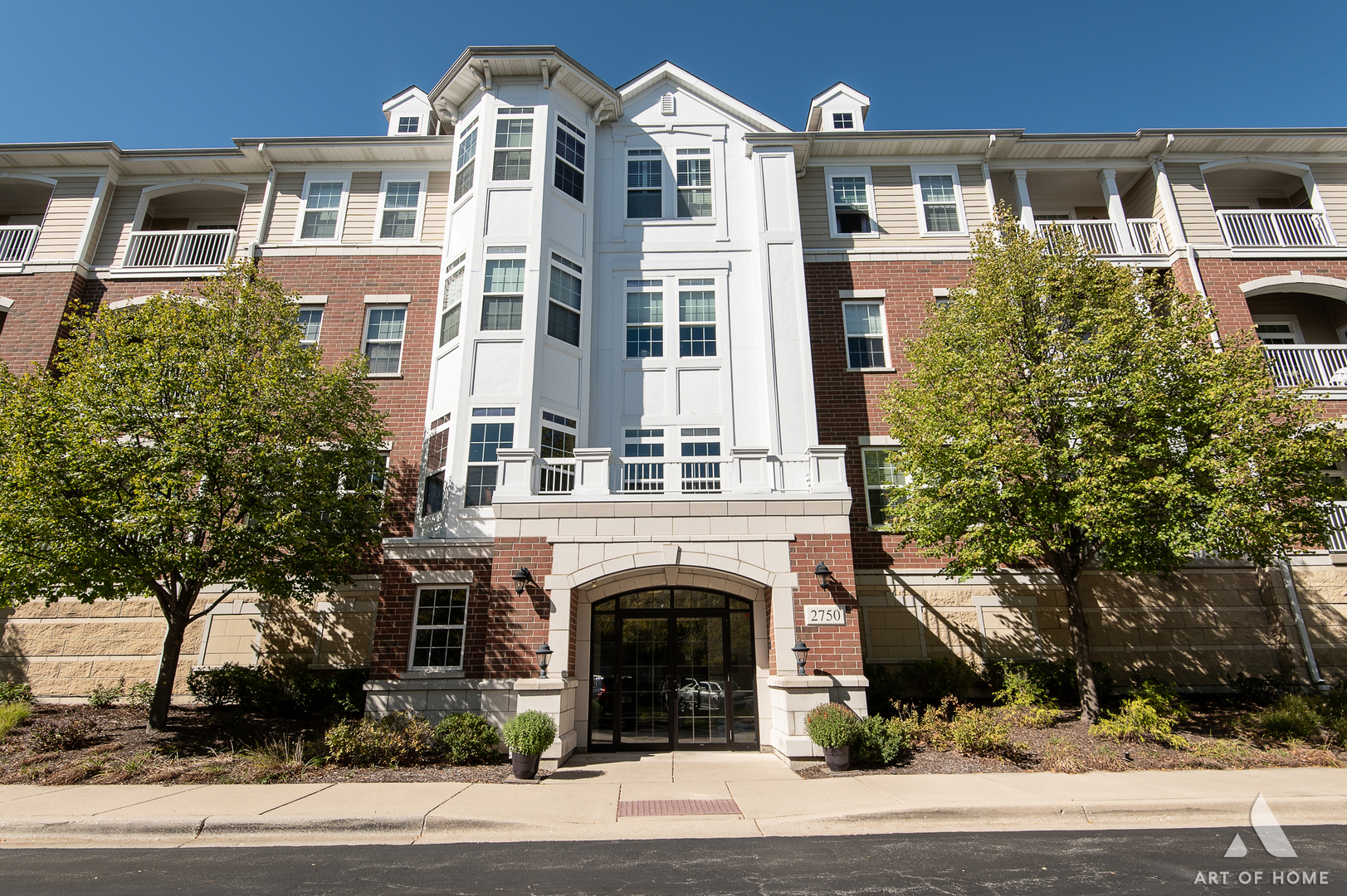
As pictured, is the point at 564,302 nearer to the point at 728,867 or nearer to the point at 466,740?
the point at 466,740

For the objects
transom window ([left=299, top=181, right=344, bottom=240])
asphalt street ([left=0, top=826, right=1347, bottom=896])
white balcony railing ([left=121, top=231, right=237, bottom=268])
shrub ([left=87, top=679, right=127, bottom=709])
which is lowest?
asphalt street ([left=0, top=826, right=1347, bottom=896])

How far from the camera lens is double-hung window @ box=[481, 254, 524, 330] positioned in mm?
15922

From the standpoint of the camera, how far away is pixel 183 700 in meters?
14.6

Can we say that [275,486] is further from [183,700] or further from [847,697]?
[847,697]

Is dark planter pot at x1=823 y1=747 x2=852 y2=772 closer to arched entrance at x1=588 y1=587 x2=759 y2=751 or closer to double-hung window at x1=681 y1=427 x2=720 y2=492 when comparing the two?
arched entrance at x1=588 y1=587 x2=759 y2=751

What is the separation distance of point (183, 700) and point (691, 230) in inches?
650

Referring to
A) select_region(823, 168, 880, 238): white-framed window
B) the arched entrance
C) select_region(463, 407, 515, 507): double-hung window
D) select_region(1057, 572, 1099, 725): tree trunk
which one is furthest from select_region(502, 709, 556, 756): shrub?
select_region(823, 168, 880, 238): white-framed window

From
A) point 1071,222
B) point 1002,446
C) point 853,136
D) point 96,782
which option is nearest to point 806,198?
point 853,136

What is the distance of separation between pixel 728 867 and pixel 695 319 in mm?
13191

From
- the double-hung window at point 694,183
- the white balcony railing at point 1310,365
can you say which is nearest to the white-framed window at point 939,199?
the double-hung window at point 694,183

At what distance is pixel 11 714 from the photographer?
12711 mm

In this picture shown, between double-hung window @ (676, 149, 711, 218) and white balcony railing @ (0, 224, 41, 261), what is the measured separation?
59.7ft

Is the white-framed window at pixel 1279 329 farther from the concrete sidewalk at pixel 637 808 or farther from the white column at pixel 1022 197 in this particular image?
the concrete sidewalk at pixel 637 808

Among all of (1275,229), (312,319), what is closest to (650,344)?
(312,319)
